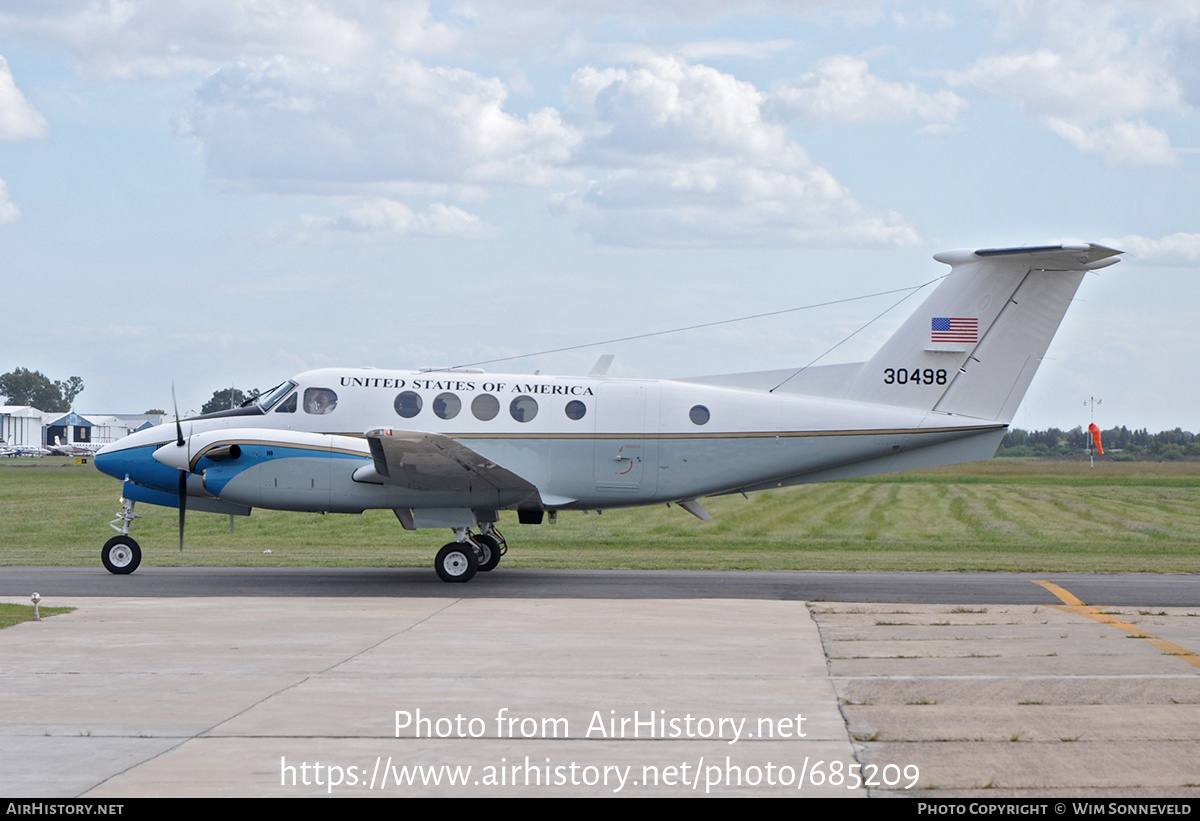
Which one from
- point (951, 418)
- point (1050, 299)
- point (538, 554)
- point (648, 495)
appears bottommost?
point (538, 554)

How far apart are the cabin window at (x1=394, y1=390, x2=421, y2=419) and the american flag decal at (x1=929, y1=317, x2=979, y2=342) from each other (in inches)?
336

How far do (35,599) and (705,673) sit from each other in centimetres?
784

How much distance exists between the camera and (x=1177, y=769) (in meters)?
6.68

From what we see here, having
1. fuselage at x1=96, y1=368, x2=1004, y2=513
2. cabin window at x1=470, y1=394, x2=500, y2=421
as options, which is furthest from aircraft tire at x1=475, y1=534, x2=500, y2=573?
cabin window at x1=470, y1=394, x2=500, y2=421

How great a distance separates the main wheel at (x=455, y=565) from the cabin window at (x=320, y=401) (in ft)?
10.3

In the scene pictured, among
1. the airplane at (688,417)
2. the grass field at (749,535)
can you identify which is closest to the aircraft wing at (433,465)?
the airplane at (688,417)

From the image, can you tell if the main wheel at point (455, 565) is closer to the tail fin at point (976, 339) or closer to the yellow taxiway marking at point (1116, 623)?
the tail fin at point (976, 339)

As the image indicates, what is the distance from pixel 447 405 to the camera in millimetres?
18516

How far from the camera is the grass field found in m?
22.2

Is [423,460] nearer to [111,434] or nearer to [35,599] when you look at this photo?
[35,599]

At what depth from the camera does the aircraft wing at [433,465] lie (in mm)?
16312

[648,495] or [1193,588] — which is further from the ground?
[648,495]

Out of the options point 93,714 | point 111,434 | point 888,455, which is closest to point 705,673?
point 93,714

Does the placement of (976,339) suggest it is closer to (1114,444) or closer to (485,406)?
(485,406)
